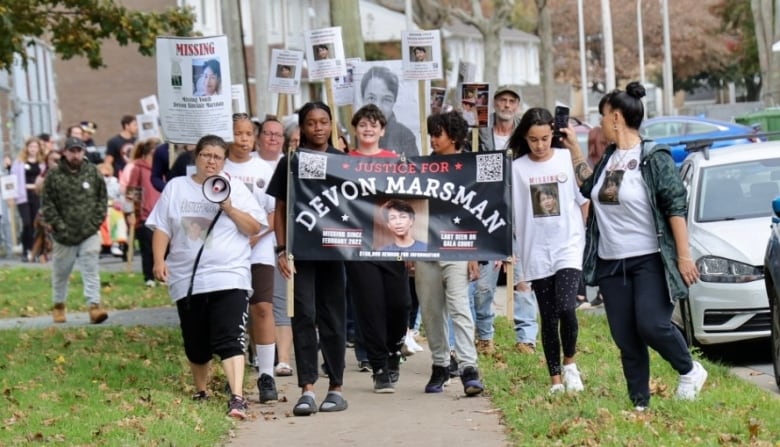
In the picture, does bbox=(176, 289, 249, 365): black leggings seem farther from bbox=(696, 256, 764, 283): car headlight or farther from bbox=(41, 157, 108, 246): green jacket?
bbox=(41, 157, 108, 246): green jacket

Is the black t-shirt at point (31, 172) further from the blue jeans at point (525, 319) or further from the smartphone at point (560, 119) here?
the smartphone at point (560, 119)

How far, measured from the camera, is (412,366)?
41.6ft

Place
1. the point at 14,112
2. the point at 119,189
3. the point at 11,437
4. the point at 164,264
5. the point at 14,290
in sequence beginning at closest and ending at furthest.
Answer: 1. the point at 11,437
2. the point at 164,264
3. the point at 14,290
4. the point at 119,189
5. the point at 14,112

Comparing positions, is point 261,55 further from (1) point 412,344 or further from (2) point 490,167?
(2) point 490,167

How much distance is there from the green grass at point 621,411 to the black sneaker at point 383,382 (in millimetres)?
670

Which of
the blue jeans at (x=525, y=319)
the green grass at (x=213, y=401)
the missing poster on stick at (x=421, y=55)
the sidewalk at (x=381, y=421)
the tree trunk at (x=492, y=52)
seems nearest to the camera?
the green grass at (x=213, y=401)

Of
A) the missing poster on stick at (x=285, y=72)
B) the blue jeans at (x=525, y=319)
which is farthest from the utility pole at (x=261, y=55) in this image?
the blue jeans at (x=525, y=319)

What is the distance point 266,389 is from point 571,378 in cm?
197

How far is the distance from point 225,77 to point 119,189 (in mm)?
14090

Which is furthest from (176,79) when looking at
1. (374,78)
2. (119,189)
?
(119,189)

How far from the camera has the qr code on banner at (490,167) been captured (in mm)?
10688

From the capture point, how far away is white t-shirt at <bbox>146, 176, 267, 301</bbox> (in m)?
10.3

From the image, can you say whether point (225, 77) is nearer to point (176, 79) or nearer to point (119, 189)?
point (176, 79)

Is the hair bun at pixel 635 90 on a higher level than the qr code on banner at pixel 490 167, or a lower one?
higher
